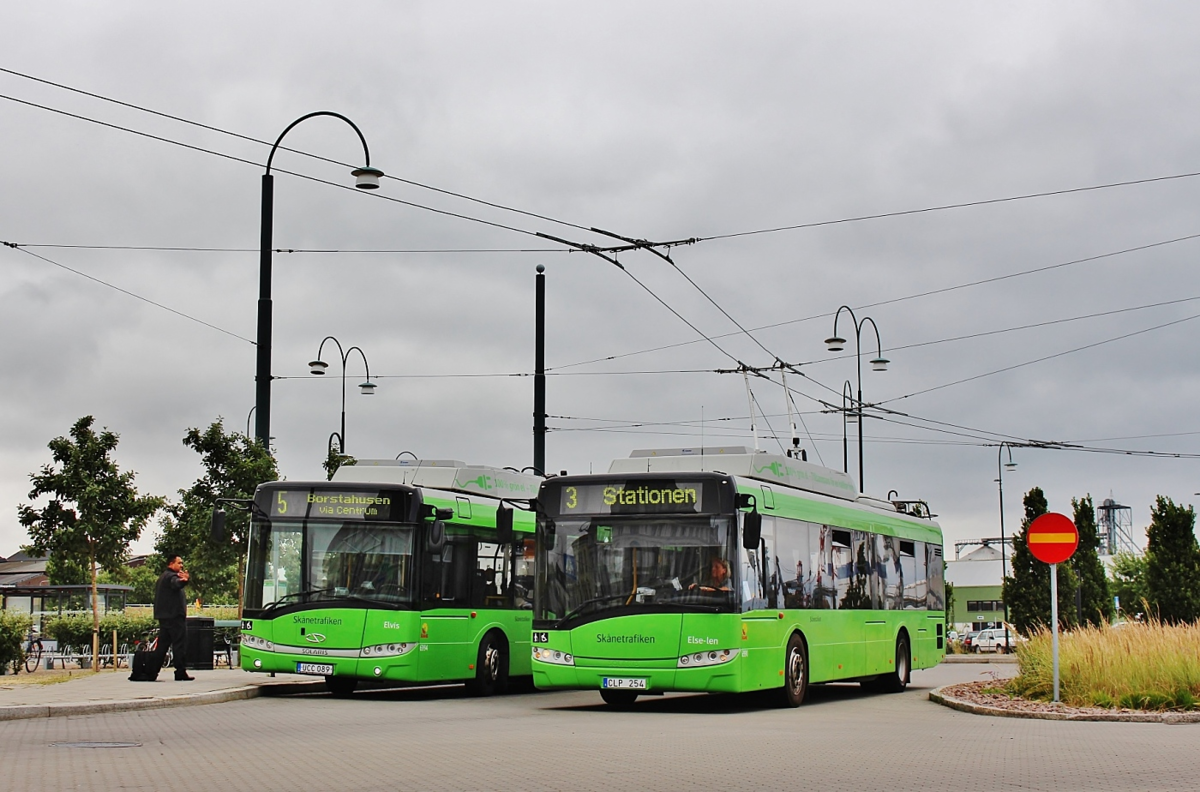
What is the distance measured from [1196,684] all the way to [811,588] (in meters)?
4.97

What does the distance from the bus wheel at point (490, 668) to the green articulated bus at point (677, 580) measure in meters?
3.04

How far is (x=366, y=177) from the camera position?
21.6 metres

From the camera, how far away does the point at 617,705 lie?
757 inches

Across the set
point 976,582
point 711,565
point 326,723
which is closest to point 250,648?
point 326,723

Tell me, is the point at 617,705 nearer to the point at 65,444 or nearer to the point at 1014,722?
the point at 1014,722

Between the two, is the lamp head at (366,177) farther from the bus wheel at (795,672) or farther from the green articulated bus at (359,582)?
the bus wheel at (795,672)

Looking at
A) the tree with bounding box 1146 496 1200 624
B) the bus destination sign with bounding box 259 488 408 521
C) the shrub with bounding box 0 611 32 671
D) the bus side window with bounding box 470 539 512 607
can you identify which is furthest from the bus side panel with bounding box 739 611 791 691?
the tree with bounding box 1146 496 1200 624

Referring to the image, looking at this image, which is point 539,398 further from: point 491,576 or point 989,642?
point 989,642

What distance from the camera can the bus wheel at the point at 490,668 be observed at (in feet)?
71.3

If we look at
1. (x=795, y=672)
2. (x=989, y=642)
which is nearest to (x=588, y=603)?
(x=795, y=672)

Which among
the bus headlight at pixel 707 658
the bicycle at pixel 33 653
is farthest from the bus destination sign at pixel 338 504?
the bicycle at pixel 33 653

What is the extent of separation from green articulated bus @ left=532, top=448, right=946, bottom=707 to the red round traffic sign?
306 cm

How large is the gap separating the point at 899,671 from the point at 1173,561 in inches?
877

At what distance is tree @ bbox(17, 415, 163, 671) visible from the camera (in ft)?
90.9
